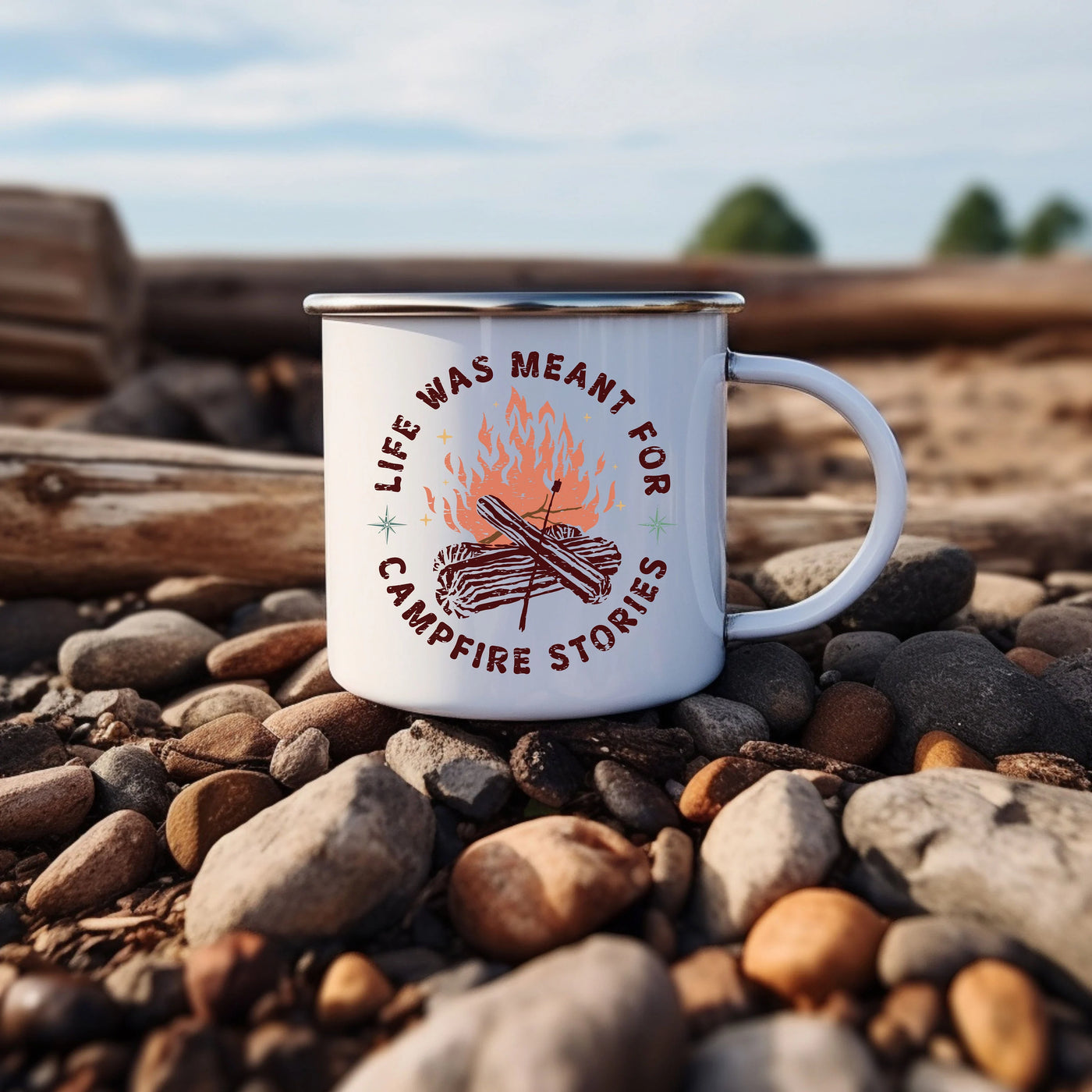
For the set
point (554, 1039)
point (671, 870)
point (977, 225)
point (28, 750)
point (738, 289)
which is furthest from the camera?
point (977, 225)

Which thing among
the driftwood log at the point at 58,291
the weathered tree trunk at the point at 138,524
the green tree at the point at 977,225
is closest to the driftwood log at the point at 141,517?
the weathered tree trunk at the point at 138,524

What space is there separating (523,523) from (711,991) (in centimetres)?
76

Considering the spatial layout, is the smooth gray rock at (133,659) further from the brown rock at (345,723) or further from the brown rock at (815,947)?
the brown rock at (815,947)

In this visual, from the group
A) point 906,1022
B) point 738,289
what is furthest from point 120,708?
point 738,289

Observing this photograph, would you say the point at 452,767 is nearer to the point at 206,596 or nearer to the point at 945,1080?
the point at 945,1080

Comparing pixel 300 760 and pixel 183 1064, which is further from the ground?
pixel 300 760

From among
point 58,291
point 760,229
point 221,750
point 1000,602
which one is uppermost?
point 760,229

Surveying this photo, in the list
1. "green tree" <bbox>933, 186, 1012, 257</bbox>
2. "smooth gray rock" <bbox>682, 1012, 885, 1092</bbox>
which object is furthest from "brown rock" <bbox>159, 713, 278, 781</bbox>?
"green tree" <bbox>933, 186, 1012, 257</bbox>

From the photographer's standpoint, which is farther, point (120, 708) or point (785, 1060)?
point (120, 708)

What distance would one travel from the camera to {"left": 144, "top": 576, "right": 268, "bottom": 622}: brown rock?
3.01 metres

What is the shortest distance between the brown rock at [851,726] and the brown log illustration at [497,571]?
1.77 feet

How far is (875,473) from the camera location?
6.97 feet

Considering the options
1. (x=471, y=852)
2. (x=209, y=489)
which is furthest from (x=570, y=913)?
(x=209, y=489)

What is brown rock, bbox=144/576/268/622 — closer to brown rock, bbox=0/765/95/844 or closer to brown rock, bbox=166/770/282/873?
brown rock, bbox=0/765/95/844
